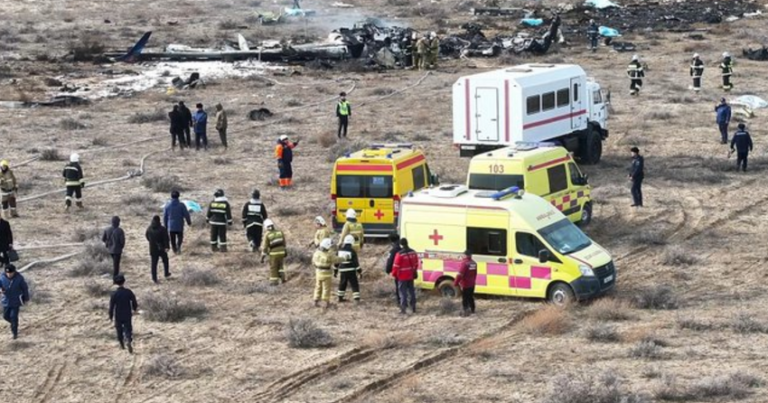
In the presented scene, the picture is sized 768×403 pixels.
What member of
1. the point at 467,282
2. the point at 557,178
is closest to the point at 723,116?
the point at 557,178

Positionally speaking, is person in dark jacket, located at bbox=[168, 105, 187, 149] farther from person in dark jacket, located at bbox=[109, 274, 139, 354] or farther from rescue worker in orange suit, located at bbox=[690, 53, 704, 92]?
rescue worker in orange suit, located at bbox=[690, 53, 704, 92]

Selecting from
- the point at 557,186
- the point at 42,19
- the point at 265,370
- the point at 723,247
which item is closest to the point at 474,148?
the point at 557,186

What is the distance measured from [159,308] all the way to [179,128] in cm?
1615

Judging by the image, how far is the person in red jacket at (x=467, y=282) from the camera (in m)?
21.9

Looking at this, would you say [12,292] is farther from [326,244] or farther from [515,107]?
[515,107]

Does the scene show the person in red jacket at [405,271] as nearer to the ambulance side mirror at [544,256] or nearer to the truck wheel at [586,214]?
the ambulance side mirror at [544,256]

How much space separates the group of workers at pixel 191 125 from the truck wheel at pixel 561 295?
1723cm

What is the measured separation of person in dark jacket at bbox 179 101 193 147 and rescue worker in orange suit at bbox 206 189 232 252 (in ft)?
37.6

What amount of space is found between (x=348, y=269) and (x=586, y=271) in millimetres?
3892

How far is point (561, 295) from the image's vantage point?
888 inches

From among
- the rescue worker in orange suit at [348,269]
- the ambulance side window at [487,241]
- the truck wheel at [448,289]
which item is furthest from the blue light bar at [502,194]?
the rescue worker in orange suit at [348,269]

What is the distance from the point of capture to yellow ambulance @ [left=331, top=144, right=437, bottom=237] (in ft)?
88.6

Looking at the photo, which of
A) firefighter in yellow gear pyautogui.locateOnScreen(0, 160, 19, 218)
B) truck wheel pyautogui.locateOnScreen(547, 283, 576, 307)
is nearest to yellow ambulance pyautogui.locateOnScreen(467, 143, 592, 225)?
truck wheel pyautogui.locateOnScreen(547, 283, 576, 307)

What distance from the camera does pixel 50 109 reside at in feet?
151
